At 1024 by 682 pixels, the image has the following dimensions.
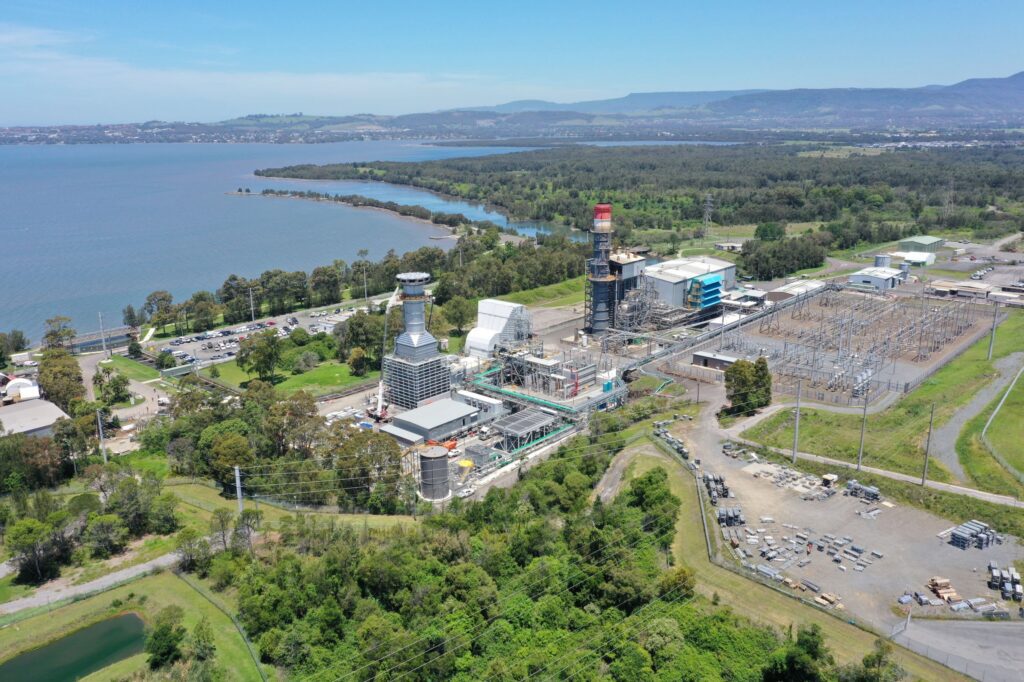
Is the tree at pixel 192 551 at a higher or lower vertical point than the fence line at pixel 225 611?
higher

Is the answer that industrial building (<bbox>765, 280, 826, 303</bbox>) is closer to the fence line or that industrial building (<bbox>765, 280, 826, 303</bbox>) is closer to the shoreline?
the shoreline

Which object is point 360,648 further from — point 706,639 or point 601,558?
point 706,639

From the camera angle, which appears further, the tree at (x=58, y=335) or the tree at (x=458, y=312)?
the tree at (x=458, y=312)

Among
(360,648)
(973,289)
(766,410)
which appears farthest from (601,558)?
(973,289)

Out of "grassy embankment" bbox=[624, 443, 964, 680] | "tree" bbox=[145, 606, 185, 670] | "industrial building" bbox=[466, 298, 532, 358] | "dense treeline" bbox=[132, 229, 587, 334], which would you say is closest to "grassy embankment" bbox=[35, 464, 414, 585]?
"tree" bbox=[145, 606, 185, 670]

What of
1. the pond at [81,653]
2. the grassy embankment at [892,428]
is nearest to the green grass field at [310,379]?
the pond at [81,653]

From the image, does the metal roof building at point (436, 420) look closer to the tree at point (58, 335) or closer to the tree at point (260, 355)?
the tree at point (260, 355)

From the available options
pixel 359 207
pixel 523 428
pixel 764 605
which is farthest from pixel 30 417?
pixel 359 207
